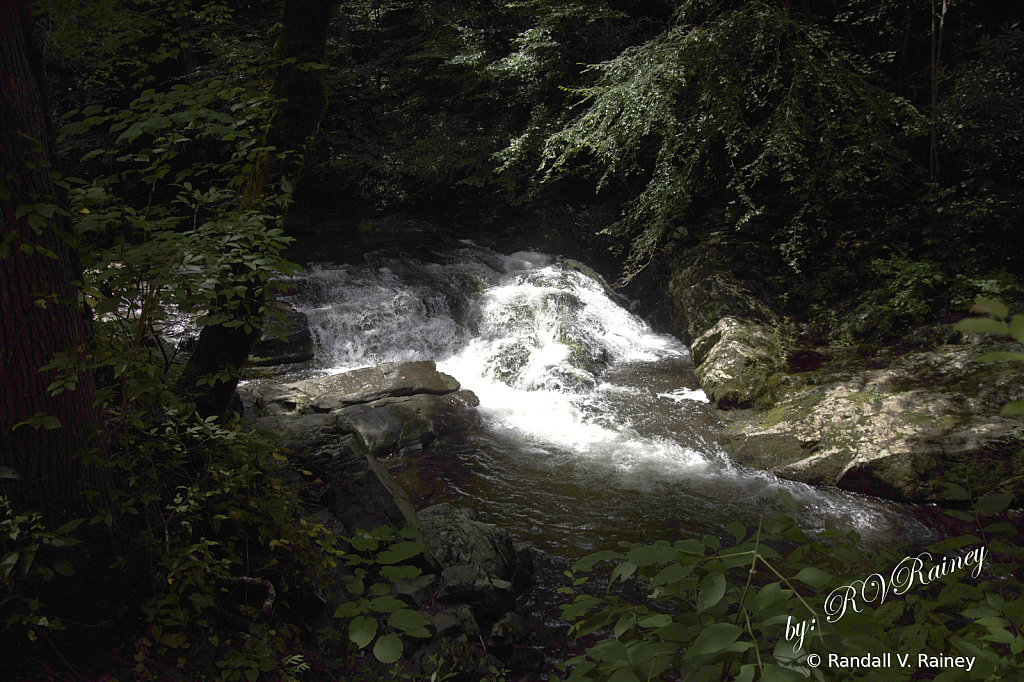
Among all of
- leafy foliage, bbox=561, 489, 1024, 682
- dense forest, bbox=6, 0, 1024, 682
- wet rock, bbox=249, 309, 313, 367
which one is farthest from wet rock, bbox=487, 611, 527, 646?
wet rock, bbox=249, 309, 313, 367

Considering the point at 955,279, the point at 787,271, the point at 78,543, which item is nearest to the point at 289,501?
the point at 78,543

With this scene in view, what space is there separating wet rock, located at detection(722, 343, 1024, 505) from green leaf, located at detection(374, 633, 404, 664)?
464 centimetres

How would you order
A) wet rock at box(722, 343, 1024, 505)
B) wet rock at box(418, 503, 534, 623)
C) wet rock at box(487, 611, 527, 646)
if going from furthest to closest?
1. wet rock at box(722, 343, 1024, 505)
2. wet rock at box(418, 503, 534, 623)
3. wet rock at box(487, 611, 527, 646)

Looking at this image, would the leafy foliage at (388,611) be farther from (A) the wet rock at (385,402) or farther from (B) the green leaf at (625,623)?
(A) the wet rock at (385,402)

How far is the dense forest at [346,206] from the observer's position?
166cm

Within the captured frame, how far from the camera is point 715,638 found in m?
0.93

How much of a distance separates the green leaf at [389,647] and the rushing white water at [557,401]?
323 centimetres

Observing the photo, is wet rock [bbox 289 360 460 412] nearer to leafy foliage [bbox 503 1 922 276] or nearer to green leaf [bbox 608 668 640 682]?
leafy foliage [bbox 503 1 922 276]

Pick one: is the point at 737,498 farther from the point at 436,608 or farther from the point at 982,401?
the point at 436,608

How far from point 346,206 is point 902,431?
43.8 feet

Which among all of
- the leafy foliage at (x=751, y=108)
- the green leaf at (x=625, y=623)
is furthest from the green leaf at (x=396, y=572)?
the leafy foliage at (x=751, y=108)

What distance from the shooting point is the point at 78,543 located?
1.76 m

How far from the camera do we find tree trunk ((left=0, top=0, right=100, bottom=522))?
1.58m

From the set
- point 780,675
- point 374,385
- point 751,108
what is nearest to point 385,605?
point 780,675
